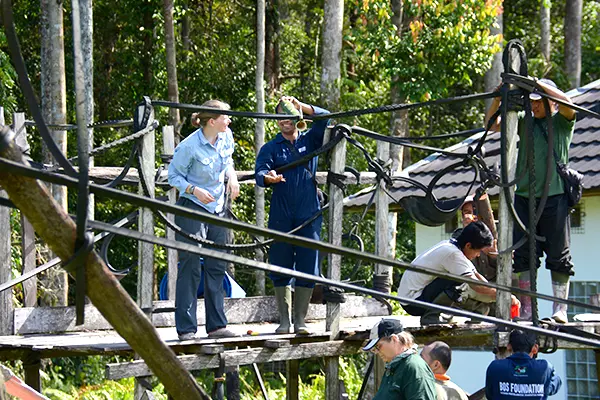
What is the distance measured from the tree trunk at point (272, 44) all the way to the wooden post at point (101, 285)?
19325 mm

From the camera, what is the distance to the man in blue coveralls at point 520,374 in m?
6.70

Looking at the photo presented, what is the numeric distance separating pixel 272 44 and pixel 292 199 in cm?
1606

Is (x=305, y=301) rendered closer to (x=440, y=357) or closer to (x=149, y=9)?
(x=440, y=357)

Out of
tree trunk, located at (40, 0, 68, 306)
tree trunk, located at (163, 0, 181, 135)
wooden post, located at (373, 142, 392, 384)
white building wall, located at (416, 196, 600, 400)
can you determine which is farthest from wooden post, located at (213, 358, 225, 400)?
tree trunk, located at (163, 0, 181, 135)

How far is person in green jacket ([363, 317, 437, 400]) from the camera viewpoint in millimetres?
5672

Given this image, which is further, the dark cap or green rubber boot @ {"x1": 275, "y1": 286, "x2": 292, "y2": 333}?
green rubber boot @ {"x1": 275, "y1": 286, "x2": 292, "y2": 333}

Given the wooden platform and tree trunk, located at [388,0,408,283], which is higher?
tree trunk, located at [388,0,408,283]

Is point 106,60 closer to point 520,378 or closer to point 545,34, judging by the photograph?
point 545,34

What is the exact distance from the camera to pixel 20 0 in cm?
2117

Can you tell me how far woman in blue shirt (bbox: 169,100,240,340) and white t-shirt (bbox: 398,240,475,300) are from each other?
1.29 meters

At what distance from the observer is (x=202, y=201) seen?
22.1 feet

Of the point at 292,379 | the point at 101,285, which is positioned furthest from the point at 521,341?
the point at 101,285

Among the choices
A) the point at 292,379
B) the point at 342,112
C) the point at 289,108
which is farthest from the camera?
the point at 292,379

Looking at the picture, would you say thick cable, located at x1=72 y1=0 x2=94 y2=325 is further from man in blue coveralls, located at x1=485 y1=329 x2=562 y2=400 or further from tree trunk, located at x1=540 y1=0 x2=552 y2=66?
tree trunk, located at x1=540 y1=0 x2=552 y2=66
